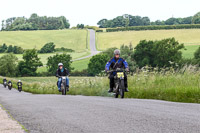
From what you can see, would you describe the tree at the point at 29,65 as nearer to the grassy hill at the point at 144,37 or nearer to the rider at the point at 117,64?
the grassy hill at the point at 144,37

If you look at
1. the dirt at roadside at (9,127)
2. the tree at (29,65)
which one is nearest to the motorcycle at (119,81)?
the dirt at roadside at (9,127)

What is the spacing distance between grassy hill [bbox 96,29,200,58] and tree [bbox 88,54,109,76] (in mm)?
22296

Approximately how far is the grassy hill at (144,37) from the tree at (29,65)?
2802 centimetres

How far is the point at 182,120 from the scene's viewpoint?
5.94 meters

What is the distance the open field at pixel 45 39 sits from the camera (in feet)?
451

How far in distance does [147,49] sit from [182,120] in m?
81.4

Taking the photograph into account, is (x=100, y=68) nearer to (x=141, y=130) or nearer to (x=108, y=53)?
(x=108, y=53)

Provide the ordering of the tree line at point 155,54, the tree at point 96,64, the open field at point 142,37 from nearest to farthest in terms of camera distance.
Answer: the tree line at point 155,54 → the tree at point 96,64 → the open field at point 142,37

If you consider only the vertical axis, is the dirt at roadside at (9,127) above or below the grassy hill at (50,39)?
below

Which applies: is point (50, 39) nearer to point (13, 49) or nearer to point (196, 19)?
point (13, 49)

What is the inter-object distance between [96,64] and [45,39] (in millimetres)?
62019

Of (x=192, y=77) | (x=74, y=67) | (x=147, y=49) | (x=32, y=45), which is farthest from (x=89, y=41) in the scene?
(x=192, y=77)

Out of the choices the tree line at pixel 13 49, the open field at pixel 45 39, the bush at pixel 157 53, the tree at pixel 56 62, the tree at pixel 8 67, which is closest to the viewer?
the bush at pixel 157 53

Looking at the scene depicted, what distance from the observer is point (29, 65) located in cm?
10050
